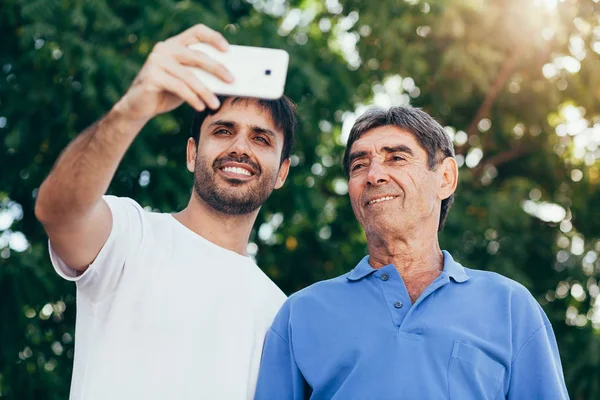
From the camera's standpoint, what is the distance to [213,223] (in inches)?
135

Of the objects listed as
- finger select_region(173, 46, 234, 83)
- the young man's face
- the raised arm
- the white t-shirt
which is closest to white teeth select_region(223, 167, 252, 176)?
the young man's face

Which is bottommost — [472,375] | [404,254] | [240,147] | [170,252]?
[170,252]

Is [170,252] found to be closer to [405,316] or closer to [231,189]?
[231,189]

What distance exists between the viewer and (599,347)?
7387 mm

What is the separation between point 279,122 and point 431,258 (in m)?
0.89

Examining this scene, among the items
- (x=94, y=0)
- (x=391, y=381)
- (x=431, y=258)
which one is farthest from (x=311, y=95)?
(x=391, y=381)

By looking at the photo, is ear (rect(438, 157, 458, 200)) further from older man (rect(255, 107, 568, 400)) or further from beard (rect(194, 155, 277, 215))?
beard (rect(194, 155, 277, 215))

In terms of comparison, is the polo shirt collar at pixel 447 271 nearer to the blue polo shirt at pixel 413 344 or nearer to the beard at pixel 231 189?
the blue polo shirt at pixel 413 344

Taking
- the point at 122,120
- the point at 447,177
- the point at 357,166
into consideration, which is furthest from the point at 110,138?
the point at 447,177

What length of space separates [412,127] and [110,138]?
147cm

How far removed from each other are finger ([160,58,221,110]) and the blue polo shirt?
3.86 ft

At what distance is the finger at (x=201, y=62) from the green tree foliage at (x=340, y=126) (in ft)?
12.1

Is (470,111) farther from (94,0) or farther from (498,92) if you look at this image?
(94,0)

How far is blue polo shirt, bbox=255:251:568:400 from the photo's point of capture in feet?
9.30
